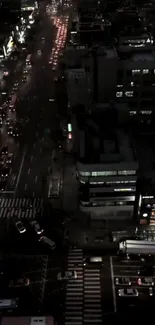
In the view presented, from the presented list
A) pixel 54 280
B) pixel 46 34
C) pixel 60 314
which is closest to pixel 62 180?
pixel 54 280

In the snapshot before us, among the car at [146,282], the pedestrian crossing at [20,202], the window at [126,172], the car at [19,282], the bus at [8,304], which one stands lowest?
the car at [146,282]

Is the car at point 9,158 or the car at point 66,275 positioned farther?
the car at point 9,158

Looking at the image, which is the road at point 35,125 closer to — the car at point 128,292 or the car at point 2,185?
the car at point 2,185

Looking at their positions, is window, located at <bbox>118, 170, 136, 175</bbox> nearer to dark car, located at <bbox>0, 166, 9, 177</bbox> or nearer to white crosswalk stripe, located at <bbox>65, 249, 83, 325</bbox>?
white crosswalk stripe, located at <bbox>65, 249, 83, 325</bbox>

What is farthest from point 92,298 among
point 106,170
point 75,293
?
point 106,170

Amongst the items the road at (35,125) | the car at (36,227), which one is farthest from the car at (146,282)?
the road at (35,125)
